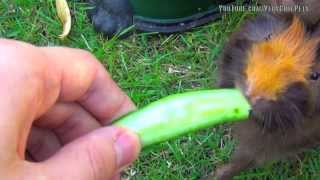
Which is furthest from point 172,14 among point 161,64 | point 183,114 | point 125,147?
point 125,147

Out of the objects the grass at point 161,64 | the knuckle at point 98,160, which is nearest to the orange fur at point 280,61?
the knuckle at point 98,160

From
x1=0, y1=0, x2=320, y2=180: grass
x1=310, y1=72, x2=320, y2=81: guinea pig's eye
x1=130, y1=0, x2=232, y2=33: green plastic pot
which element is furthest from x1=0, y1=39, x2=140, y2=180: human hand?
x1=130, y1=0, x2=232, y2=33: green plastic pot

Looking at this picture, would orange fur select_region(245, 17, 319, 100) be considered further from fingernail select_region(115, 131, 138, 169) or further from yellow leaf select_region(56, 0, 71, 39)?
yellow leaf select_region(56, 0, 71, 39)

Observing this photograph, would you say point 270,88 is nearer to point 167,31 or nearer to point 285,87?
point 285,87

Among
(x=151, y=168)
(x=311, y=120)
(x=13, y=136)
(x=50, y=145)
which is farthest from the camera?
(x=151, y=168)

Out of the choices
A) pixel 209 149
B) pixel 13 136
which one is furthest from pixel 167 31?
pixel 13 136

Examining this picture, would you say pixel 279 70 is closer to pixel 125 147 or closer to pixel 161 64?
pixel 125 147

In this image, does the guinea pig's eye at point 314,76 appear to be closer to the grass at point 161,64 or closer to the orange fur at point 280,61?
the orange fur at point 280,61
